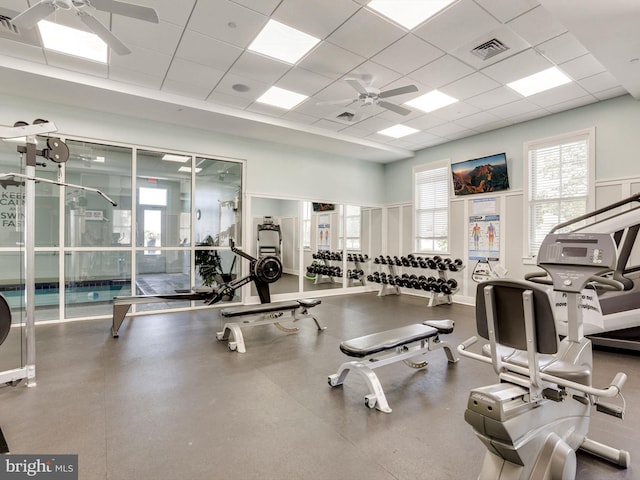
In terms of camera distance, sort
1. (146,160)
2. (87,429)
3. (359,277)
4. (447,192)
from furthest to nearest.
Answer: (359,277) < (447,192) < (146,160) < (87,429)

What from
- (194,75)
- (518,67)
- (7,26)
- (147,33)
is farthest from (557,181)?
(7,26)

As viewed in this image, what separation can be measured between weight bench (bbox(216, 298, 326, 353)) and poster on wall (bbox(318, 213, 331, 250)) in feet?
13.0

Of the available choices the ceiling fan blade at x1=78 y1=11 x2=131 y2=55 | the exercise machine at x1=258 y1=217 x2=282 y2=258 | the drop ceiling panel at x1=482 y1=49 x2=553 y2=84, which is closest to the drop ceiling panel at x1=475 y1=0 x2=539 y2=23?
the drop ceiling panel at x1=482 y1=49 x2=553 y2=84

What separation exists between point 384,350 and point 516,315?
142 centimetres

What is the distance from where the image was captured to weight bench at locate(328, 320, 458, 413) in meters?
2.69

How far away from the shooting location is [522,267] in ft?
20.2

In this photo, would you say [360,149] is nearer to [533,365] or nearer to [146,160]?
[146,160]

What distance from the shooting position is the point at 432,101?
539cm

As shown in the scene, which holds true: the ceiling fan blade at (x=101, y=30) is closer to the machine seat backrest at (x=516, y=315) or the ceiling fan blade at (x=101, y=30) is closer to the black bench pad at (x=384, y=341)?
the black bench pad at (x=384, y=341)

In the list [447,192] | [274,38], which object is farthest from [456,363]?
[447,192]

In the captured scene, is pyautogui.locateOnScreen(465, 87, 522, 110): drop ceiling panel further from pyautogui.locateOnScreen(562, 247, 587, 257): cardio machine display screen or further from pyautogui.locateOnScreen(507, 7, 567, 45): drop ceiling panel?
pyautogui.locateOnScreen(562, 247, 587, 257): cardio machine display screen

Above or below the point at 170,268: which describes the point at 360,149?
above

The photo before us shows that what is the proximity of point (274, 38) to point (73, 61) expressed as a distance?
2578mm

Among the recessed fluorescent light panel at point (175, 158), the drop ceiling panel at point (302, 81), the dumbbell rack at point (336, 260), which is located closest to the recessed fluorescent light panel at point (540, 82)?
the drop ceiling panel at point (302, 81)
